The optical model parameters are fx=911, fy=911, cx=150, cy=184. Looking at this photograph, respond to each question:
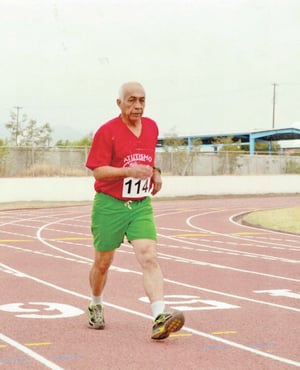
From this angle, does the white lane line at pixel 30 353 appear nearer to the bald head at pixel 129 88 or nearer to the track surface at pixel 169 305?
the track surface at pixel 169 305

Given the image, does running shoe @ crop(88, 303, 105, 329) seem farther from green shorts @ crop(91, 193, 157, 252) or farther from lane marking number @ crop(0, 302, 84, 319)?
lane marking number @ crop(0, 302, 84, 319)

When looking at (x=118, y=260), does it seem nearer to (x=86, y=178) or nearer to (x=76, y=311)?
(x=76, y=311)

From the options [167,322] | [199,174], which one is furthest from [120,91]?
[199,174]

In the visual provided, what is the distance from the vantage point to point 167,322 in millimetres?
6953

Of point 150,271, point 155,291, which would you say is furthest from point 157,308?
point 150,271

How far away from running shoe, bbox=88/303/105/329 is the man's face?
168 cm

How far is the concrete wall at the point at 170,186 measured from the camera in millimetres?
42062

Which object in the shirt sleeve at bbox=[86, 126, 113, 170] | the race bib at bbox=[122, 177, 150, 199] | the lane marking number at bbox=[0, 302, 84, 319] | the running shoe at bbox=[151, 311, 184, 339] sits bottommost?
the lane marking number at bbox=[0, 302, 84, 319]

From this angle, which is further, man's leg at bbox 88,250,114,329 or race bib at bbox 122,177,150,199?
man's leg at bbox 88,250,114,329

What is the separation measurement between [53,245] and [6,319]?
31.1ft

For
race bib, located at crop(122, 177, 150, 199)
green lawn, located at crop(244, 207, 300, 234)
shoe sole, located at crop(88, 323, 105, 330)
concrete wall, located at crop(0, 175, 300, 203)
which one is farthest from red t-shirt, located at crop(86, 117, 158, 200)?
concrete wall, located at crop(0, 175, 300, 203)

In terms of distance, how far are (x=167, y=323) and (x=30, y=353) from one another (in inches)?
41.6

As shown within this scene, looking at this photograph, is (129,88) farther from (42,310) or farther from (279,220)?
(279,220)

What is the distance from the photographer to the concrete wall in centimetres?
4206
